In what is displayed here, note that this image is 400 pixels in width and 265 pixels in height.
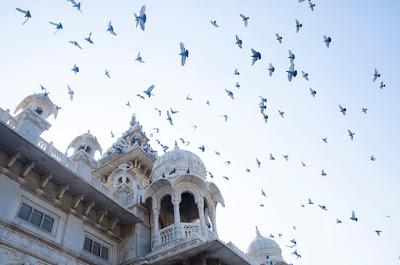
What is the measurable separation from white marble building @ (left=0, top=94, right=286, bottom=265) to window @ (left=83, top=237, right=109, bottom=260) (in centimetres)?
4

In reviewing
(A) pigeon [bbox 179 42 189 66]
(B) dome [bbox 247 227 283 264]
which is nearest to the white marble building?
(A) pigeon [bbox 179 42 189 66]

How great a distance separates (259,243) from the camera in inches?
1160

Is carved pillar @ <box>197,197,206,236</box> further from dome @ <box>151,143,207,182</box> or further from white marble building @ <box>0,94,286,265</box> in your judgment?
dome @ <box>151,143,207,182</box>

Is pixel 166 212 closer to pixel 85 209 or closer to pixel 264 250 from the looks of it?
pixel 85 209

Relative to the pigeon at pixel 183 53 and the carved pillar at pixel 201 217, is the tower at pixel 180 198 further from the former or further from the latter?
the pigeon at pixel 183 53

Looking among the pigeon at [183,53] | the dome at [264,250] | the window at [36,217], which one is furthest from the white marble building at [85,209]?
the dome at [264,250]

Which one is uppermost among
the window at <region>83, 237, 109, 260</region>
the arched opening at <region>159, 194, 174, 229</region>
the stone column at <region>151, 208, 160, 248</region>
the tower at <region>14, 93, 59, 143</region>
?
the tower at <region>14, 93, 59, 143</region>

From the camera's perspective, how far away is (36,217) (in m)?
12.9

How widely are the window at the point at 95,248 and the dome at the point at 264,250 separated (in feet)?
53.4

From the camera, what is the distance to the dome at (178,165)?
1846 cm

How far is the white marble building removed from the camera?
12.2 m

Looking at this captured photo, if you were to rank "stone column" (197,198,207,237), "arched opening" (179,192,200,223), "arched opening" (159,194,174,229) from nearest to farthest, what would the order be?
"stone column" (197,198,207,237) < "arched opening" (159,194,174,229) < "arched opening" (179,192,200,223)

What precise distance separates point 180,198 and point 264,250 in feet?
48.5

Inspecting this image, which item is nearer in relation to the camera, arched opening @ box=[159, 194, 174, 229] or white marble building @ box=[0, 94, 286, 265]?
white marble building @ box=[0, 94, 286, 265]
